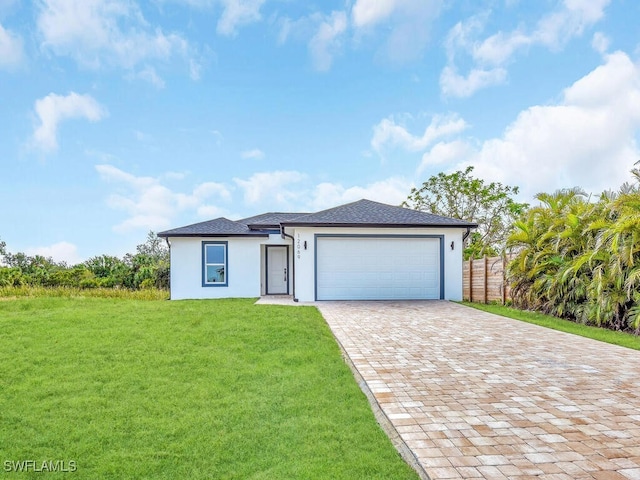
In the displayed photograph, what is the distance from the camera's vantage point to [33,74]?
13844 mm

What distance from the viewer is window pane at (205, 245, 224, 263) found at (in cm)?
1598

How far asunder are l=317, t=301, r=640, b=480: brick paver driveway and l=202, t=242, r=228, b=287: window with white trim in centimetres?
864

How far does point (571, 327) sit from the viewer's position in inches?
380

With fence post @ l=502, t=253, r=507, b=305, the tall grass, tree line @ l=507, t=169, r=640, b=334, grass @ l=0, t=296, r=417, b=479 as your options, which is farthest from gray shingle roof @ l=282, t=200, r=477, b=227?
the tall grass

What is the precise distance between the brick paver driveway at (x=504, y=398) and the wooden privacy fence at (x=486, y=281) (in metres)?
5.19

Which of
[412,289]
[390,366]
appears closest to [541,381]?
[390,366]

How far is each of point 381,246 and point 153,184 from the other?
1184 centimetres

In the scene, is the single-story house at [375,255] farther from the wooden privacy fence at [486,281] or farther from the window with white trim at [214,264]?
the window with white trim at [214,264]

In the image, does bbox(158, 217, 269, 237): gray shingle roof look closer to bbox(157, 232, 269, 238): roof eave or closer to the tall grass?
bbox(157, 232, 269, 238): roof eave

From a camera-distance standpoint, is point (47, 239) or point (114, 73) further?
point (47, 239)

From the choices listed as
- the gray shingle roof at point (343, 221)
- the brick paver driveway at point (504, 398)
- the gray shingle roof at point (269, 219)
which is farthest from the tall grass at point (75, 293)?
the brick paver driveway at point (504, 398)

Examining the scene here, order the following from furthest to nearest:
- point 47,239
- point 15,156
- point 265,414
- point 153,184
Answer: point 47,239
point 153,184
point 15,156
point 265,414

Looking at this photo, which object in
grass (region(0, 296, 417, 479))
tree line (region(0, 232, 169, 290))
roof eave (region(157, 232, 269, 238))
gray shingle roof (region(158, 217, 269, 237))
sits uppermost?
gray shingle roof (region(158, 217, 269, 237))

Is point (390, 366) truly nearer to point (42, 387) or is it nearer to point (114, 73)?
point (42, 387)
